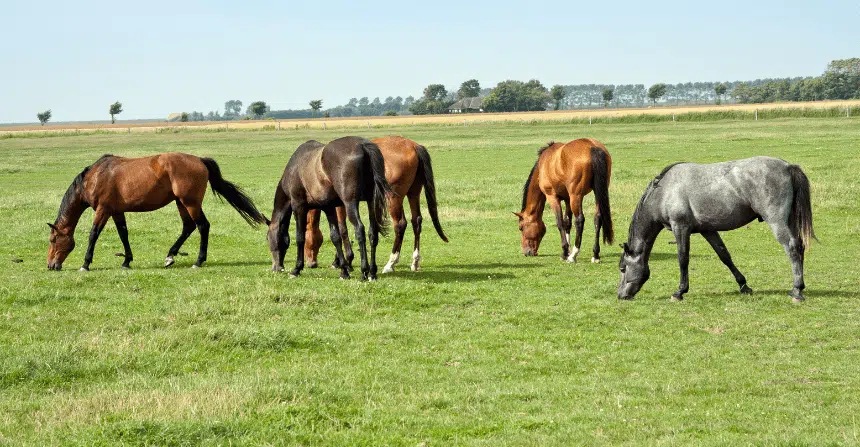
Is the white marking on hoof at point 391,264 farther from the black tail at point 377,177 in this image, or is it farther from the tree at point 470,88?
the tree at point 470,88

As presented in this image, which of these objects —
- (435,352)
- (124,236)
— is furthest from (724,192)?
(124,236)

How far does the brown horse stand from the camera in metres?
16.4

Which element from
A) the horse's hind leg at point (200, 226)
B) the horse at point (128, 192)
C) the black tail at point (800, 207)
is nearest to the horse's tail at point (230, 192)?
the horse at point (128, 192)

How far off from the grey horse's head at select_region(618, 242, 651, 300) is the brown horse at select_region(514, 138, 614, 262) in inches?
151

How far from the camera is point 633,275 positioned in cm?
1252

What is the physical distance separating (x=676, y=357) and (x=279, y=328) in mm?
4397

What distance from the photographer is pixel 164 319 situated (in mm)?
11273

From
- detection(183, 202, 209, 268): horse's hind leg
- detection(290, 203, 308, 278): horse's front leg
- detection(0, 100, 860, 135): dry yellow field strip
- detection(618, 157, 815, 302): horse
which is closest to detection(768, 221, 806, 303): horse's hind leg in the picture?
detection(618, 157, 815, 302): horse

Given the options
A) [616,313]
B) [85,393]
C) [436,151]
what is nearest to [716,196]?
[616,313]

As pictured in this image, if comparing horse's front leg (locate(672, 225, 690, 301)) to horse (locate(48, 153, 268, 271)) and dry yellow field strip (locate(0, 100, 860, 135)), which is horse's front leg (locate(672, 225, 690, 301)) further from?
dry yellow field strip (locate(0, 100, 860, 135))

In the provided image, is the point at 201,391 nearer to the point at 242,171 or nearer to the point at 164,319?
the point at 164,319

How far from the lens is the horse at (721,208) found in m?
11.5

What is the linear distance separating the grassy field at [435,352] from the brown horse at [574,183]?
0.75 metres

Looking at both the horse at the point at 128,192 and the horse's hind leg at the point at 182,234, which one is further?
the horse's hind leg at the point at 182,234
